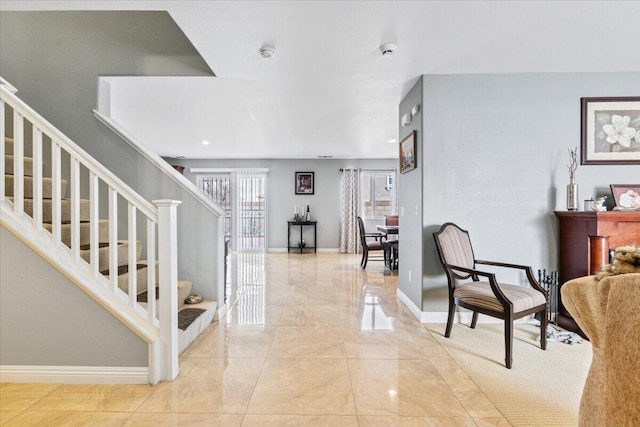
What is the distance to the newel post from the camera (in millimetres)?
1884

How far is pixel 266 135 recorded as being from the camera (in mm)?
5469

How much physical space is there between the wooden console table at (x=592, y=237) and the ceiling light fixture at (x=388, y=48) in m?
2.10

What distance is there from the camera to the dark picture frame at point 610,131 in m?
2.88

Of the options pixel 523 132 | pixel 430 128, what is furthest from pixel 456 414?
pixel 523 132

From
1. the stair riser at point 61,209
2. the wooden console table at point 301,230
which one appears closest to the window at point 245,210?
the wooden console table at point 301,230

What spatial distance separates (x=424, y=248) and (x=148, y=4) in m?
2.86

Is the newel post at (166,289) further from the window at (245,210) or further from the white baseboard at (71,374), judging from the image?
the window at (245,210)

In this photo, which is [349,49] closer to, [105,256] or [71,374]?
[105,256]

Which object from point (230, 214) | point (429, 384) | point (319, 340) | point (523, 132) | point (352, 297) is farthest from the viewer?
point (230, 214)

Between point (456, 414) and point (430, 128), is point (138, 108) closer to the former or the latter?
point (430, 128)

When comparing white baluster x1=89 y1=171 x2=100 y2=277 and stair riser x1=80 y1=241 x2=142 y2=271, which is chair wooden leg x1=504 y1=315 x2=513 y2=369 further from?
stair riser x1=80 y1=241 x2=142 y2=271

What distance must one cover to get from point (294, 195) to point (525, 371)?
644 centimetres

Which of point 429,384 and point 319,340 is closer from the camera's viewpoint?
point 429,384

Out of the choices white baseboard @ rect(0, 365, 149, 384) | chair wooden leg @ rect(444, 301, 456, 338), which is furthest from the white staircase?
chair wooden leg @ rect(444, 301, 456, 338)
